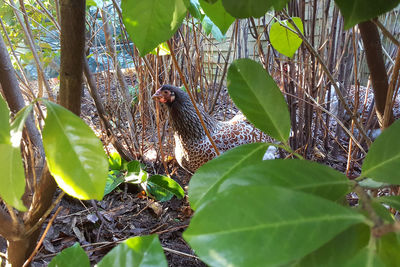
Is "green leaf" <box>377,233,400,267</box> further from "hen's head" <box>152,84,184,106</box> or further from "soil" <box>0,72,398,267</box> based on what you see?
"hen's head" <box>152,84,184,106</box>

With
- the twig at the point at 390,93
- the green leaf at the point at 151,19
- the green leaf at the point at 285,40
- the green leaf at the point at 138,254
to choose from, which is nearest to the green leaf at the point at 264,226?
the green leaf at the point at 138,254

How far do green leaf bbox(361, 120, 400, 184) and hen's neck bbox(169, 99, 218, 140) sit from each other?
1.59 metres

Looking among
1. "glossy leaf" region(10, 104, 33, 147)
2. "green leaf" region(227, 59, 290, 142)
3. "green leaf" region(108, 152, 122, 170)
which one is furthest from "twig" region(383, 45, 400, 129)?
"green leaf" region(108, 152, 122, 170)

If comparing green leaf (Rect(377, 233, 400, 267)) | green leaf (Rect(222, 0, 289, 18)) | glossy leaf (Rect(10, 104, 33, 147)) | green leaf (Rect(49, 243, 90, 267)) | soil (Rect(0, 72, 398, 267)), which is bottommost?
soil (Rect(0, 72, 398, 267))

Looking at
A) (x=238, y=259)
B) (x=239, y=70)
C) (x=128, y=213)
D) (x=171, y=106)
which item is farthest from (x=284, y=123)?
(x=171, y=106)

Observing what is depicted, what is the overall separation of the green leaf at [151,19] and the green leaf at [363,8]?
17cm

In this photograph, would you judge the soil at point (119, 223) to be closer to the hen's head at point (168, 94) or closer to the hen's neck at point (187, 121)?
the hen's neck at point (187, 121)

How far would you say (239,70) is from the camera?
311mm

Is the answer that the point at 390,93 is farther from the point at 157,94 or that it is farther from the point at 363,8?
the point at 157,94

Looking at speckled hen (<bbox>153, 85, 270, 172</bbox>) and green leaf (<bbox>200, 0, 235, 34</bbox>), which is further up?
green leaf (<bbox>200, 0, 235, 34</bbox>)

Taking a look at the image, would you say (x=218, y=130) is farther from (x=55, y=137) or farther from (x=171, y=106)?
(x=55, y=137)

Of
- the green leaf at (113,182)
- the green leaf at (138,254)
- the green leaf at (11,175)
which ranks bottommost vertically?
the green leaf at (113,182)

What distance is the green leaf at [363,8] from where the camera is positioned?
219 mm

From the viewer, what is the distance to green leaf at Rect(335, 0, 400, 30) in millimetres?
219
